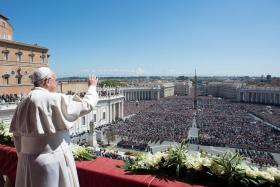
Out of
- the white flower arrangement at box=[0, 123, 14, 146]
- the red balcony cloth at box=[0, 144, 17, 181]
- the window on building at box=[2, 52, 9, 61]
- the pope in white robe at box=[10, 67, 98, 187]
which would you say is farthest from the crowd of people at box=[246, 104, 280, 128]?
the pope in white robe at box=[10, 67, 98, 187]

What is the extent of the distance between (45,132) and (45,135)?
75mm

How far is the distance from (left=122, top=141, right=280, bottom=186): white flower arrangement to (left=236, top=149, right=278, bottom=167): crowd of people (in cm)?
2381

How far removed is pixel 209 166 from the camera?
12.7 ft

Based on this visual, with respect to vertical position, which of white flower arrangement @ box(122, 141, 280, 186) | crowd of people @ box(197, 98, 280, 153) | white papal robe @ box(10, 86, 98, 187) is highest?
white papal robe @ box(10, 86, 98, 187)

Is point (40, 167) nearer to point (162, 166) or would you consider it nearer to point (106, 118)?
point (162, 166)

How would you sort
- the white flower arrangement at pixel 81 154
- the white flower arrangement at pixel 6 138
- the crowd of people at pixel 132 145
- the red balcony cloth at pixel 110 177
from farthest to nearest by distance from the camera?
the crowd of people at pixel 132 145 < the white flower arrangement at pixel 6 138 < the white flower arrangement at pixel 81 154 < the red balcony cloth at pixel 110 177

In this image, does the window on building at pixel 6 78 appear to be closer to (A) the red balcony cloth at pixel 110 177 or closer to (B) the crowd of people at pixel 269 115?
(A) the red balcony cloth at pixel 110 177

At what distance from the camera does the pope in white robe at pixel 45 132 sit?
10.8 ft

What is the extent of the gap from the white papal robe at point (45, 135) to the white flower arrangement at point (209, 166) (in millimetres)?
1327

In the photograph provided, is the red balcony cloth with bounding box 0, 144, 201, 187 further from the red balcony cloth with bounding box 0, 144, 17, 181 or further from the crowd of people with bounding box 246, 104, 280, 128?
the crowd of people with bounding box 246, 104, 280, 128

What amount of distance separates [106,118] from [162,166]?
50.2 metres

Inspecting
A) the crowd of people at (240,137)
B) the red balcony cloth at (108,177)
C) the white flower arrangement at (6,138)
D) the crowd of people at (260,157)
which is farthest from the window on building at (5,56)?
the red balcony cloth at (108,177)

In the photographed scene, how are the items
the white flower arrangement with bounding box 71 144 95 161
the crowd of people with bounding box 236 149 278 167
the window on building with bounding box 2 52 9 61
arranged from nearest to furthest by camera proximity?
the white flower arrangement with bounding box 71 144 95 161 < the crowd of people with bounding box 236 149 278 167 < the window on building with bounding box 2 52 9 61

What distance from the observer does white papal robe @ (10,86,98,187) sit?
329 centimetres
